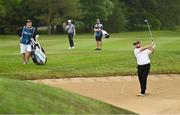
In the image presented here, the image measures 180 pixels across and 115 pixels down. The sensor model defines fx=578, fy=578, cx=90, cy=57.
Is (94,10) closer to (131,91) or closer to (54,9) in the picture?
(54,9)

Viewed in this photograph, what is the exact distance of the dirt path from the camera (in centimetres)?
1565

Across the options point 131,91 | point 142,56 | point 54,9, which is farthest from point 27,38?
point 54,9

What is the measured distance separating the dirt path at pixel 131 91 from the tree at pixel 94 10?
66.9 m

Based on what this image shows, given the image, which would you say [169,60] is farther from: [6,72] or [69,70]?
[6,72]

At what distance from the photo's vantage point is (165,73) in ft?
72.0

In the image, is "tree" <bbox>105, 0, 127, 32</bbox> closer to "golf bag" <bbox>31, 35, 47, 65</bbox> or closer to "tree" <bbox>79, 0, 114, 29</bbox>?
"tree" <bbox>79, 0, 114, 29</bbox>

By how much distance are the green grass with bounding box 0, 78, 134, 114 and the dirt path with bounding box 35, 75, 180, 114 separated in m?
3.52

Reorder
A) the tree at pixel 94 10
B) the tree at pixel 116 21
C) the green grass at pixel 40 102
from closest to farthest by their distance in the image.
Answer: the green grass at pixel 40 102 < the tree at pixel 94 10 < the tree at pixel 116 21

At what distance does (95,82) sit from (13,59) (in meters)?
7.00

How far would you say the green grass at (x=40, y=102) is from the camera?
32.8ft

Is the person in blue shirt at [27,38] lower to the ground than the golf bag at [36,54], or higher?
higher

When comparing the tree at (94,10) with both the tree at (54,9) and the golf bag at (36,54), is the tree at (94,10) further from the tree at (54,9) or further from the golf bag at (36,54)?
the golf bag at (36,54)

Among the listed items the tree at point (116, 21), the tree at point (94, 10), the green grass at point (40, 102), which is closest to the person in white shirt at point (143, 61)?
the green grass at point (40, 102)

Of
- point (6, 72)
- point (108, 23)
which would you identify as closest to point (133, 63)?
point (6, 72)
